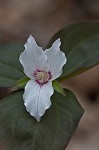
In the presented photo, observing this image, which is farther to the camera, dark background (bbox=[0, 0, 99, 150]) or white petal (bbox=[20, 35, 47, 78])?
dark background (bbox=[0, 0, 99, 150])

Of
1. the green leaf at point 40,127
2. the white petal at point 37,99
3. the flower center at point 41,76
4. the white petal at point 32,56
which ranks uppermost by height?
the white petal at point 32,56

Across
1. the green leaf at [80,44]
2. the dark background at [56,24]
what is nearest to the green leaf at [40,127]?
the green leaf at [80,44]

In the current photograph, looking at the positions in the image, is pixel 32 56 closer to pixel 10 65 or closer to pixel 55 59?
pixel 55 59

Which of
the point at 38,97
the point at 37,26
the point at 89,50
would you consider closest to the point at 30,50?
the point at 38,97

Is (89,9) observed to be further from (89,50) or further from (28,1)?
(89,50)

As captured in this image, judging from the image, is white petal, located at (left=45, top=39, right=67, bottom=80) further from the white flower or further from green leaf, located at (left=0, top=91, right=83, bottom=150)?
green leaf, located at (left=0, top=91, right=83, bottom=150)

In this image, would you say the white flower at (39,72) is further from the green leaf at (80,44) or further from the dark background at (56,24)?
the dark background at (56,24)

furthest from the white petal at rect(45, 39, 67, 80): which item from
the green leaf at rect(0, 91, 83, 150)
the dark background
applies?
the dark background
